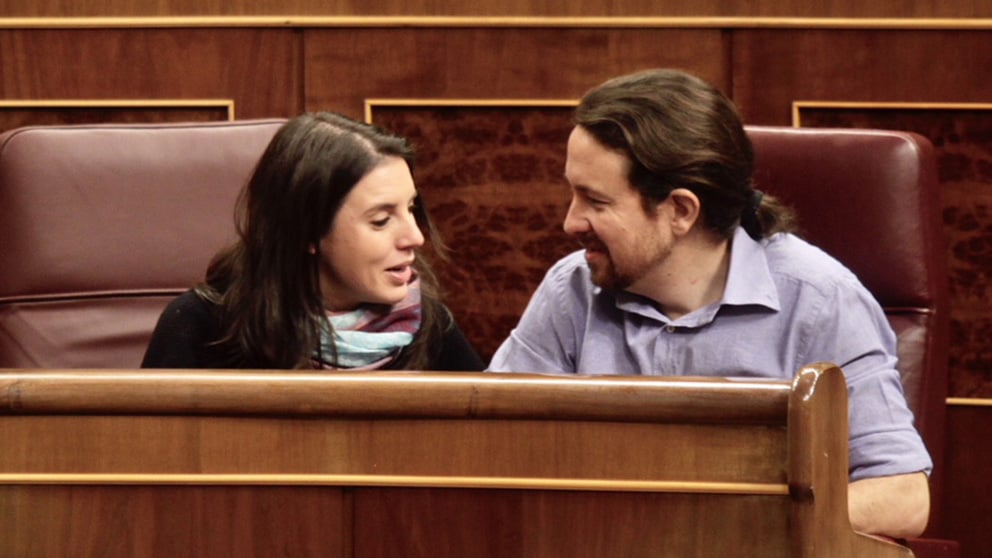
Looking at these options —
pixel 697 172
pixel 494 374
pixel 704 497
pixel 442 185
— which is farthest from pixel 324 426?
pixel 442 185

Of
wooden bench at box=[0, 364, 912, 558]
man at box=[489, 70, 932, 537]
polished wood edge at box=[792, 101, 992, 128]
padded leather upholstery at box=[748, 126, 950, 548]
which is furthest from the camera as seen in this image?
polished wood edge at box=[792, 101, 992, 128]

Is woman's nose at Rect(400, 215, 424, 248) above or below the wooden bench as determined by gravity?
above

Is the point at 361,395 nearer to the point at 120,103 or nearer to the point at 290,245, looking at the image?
the point at 290,245

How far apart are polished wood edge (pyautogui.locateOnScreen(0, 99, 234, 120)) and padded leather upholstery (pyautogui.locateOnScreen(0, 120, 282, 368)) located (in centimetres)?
49

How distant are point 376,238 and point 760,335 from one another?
1.63 feet

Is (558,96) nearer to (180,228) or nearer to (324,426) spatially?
(180,228)

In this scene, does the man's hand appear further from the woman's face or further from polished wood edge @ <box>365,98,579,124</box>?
polished wood edge @ <box>365,98,579,124</box>

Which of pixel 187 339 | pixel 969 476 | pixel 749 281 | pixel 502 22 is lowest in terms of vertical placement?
pixel 969 476

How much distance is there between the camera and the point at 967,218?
2266mm

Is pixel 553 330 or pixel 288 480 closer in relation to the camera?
pixel 288 480

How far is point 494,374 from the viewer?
1040mm

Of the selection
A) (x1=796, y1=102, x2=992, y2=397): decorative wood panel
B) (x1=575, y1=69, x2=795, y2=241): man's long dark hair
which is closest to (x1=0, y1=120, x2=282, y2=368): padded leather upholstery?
(x1=575, y1=69, x2=795, y2=241): man's long dark hair

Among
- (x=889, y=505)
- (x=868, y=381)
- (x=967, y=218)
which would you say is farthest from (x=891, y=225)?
(x=967, y=218)

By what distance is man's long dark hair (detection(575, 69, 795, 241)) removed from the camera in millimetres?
1519
